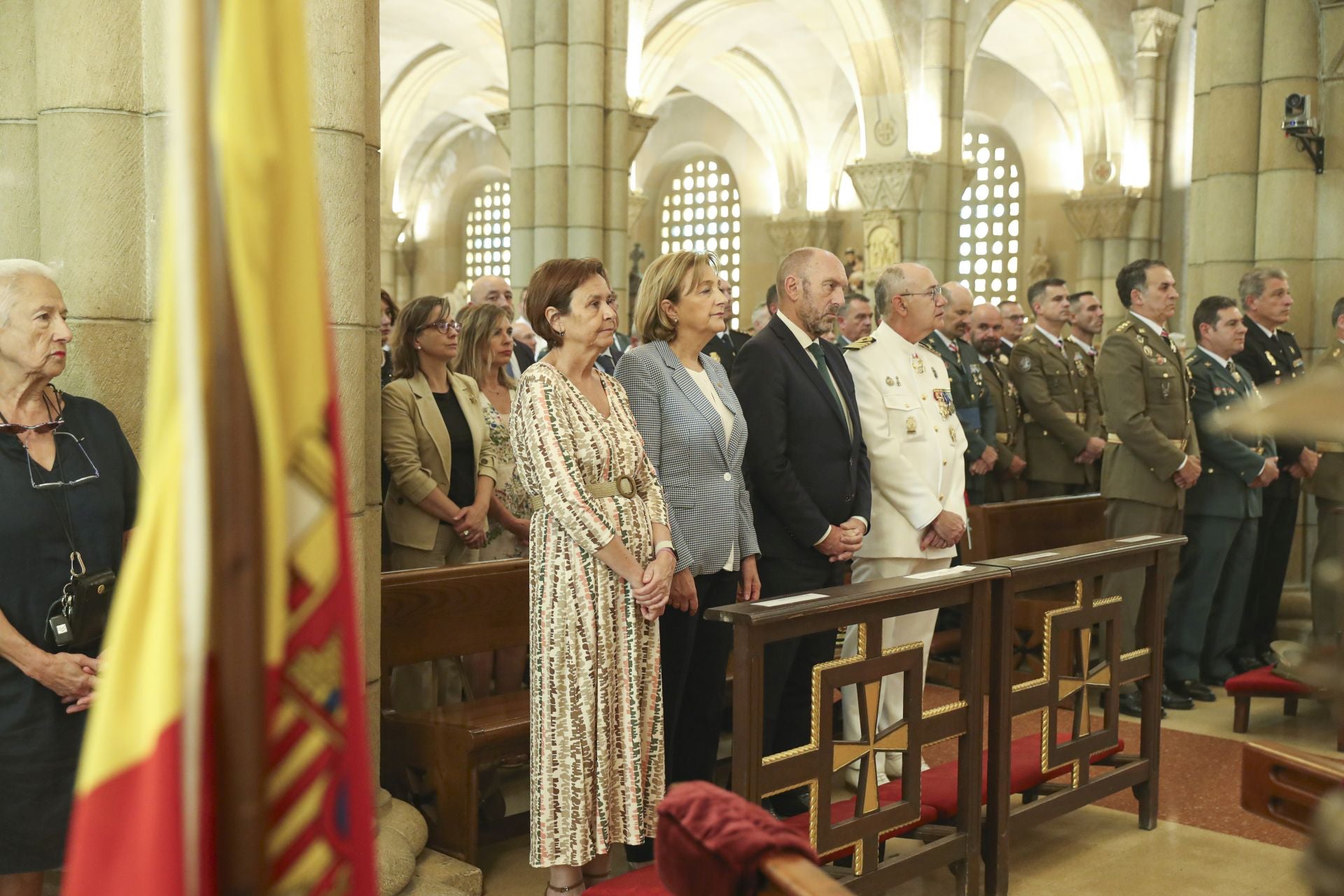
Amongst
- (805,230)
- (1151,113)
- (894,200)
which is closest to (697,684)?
(894,200)

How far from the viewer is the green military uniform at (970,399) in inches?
245

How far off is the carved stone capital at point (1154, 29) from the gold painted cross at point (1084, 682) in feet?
45.9

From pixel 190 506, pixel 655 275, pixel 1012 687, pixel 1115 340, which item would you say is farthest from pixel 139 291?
pixel 1115 340

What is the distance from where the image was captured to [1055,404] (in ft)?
21.8

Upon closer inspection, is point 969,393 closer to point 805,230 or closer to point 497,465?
A: point 497,465

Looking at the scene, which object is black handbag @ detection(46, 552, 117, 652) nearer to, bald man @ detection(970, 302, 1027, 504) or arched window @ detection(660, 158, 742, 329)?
bald man @ detection(970, 302, 1027, 504)

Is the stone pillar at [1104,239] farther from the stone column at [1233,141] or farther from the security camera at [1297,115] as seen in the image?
the security camera at [1297,115]

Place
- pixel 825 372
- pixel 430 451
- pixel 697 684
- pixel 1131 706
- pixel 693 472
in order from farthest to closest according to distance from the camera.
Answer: pixel 1131 706, pixel 430 451, pixel 825 372, pixel 697 684, pixel 693 472

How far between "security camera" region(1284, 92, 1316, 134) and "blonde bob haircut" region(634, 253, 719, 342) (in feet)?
12.1

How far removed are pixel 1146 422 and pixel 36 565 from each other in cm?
416

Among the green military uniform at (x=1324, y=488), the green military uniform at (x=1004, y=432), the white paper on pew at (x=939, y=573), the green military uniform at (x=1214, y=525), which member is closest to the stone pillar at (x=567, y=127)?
the green military uniform at (x=1004, y=432)

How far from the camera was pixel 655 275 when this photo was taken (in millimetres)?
3426

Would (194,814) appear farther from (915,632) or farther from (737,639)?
(915,632)

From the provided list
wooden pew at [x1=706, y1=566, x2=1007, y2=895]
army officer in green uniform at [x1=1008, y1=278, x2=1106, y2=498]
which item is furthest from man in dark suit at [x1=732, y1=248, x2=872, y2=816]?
army officer in green uniform at [x1=1008, y1=278, x2=1106, y2=498]
